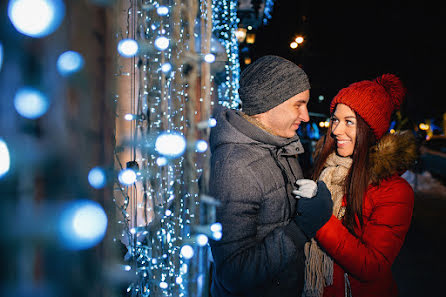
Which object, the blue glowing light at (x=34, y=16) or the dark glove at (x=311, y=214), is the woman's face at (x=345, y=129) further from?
the blue glowing light at (x=34, y=16)

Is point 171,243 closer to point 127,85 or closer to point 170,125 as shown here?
point 170,125

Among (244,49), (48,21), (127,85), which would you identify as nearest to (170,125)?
(48,21)

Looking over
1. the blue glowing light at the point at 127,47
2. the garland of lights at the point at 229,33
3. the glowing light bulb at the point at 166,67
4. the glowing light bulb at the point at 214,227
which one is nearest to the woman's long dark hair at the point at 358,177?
the glowing light bulb at the point at 214,227

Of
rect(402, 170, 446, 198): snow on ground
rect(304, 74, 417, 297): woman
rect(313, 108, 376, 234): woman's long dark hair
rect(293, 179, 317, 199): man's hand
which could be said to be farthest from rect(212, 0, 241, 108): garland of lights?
rect(402, 170, 446, 198): snow on ground

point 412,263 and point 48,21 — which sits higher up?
point 48,21

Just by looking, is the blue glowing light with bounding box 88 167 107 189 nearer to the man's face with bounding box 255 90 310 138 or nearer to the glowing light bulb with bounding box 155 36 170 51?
the glowing light bulb with bounding box 155 36 170 51

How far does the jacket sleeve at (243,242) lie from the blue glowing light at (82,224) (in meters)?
0.81

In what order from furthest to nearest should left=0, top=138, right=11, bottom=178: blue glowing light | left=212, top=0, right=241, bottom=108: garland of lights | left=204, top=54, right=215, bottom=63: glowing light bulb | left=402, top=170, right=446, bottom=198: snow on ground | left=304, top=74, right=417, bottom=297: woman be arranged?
left=402, top=170, right=446, bottom=198: snow on ground
left=212, top=0, right=241, bottom=108: garland of lights
left=304, top=74, right=417, bottom=297: woman
left=204, top=54, right=215, bottom=63: glowing light bulb
left=0, top=138, right=11, bottom=178: blue glowing light

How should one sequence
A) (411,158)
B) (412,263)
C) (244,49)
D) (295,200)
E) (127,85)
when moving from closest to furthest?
(295,200)
(411,158)
(127,85)
(412,263)
(244,49)

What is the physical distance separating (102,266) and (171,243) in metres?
0.77

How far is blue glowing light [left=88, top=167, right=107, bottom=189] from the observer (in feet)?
1.41

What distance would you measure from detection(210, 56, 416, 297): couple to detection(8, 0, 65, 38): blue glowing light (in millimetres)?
989

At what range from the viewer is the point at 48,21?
38cm

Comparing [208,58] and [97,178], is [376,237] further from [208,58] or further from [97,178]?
[97,178]
